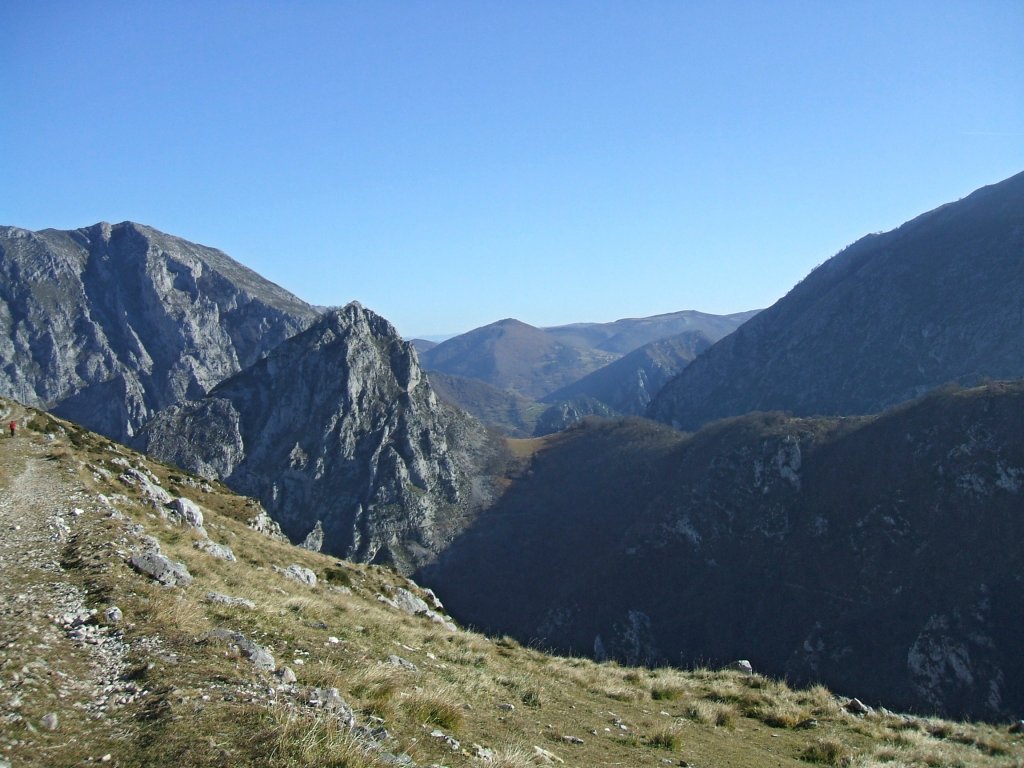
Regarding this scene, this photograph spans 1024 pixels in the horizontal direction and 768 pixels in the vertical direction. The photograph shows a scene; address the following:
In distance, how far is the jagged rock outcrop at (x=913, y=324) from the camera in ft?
464

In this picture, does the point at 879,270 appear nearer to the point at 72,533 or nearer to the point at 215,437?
the point at 215,437

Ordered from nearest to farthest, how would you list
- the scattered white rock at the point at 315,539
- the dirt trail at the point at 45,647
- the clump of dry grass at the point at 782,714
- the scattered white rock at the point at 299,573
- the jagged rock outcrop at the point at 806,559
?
the dirt trail at the point at 45,647, the clump of dry grass at the point at 782,714, the scattered white rock at the point at 299,573, the jagged rock outcrop at the point at 806,559, the scattered white rock at the point at 315,539

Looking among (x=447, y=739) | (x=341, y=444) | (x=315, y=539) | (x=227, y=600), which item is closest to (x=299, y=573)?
(x=227, y=600)

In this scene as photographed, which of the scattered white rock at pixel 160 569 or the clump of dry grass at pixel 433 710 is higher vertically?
the scattered white rock at pixel 160 569

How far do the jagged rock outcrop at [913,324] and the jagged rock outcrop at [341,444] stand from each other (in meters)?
96.1

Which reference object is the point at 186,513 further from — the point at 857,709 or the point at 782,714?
the point at 857,709

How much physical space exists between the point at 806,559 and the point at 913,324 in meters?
104

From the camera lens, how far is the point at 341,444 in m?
143

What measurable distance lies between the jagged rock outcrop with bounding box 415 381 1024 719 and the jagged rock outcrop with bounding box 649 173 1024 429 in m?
58.3

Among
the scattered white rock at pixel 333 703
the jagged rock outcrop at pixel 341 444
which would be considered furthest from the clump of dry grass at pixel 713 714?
the jagged rock outcrop at pixel 341 444

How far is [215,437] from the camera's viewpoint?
460 feet

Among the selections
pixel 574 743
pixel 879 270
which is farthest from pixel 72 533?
pixel 879 270

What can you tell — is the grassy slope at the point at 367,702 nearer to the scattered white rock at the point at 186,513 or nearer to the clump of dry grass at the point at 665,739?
the clump of dry grass at the point at 665,739

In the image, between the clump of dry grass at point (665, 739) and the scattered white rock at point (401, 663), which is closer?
the clump of dry grass at point (665, 739)
